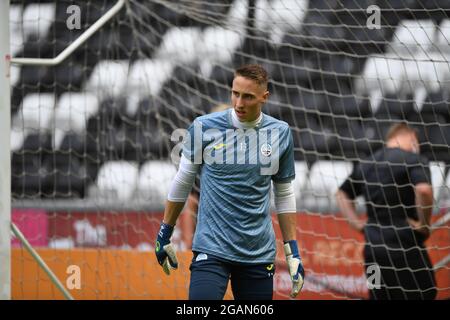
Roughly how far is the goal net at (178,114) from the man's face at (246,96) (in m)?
2.15

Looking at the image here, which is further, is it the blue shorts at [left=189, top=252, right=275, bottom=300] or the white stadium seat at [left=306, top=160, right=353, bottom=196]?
the white stadium seat at [left=306, top=160, right=353, bottom=196]

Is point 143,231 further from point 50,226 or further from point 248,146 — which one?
point 248,146

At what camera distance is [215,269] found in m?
4.11

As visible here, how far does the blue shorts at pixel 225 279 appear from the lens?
161 inches

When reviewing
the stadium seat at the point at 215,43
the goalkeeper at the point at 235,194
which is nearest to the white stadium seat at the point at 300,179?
the stadium seat at the point at 215,43

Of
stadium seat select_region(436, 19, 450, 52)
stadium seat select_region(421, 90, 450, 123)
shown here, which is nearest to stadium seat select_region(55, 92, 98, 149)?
stadium seat select_region(421, 90, 450, 123)

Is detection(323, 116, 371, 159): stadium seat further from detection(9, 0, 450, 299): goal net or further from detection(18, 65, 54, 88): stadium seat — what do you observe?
detection(18, 65, 54, 88): stadium seat

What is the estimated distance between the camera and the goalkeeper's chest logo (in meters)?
4.24

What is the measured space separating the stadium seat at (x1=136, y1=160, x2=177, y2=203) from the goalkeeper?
2.94 m

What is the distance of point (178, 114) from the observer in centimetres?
732
